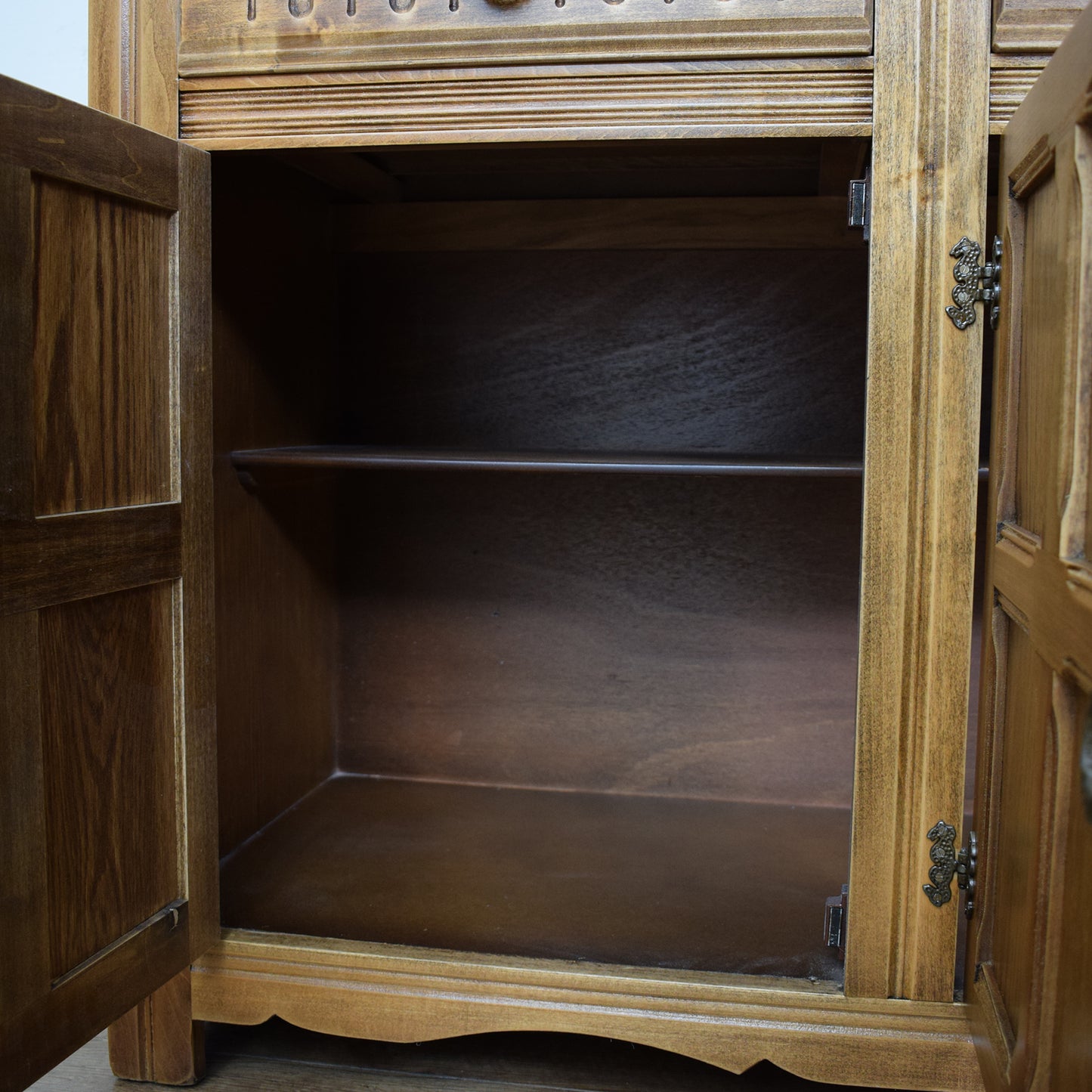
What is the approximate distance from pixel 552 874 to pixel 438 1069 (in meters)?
0.31

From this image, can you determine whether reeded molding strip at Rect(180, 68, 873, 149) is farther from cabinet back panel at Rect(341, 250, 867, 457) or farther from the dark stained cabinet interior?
cabinet back panel at Rect(341, 250, 867, 457)

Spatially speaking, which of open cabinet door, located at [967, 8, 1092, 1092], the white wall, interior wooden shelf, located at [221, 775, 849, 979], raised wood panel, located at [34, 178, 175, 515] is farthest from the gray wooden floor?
the white wall

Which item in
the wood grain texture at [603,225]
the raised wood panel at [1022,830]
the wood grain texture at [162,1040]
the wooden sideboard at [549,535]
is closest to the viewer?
the raised wood panel at [1022,830]

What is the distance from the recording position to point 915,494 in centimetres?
118

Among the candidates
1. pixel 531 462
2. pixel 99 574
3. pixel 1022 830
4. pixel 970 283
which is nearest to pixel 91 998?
pixel 99 574

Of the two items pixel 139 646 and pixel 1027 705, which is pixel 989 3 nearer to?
pixel 1027 705

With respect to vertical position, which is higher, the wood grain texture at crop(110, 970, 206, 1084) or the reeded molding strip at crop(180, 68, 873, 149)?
the reeded molding strip at crop(180, 68, 873, 149)

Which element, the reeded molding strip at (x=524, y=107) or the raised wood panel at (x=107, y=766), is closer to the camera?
the raised wood panel at (x=107, y=766)

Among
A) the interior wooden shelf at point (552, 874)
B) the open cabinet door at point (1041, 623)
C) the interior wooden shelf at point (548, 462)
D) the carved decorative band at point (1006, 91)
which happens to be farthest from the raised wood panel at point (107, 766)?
the carved decorative band at point (1006, 91)

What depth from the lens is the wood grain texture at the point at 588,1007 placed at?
1225 mm

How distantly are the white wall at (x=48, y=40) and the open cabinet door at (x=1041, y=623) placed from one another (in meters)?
1.82

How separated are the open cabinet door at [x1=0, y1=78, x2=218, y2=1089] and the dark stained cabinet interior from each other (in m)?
Answer: 0.38

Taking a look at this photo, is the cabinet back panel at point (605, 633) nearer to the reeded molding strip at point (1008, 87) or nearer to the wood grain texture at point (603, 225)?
the wood grain texture at point (603, 225)

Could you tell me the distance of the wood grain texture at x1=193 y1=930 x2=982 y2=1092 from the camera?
122 cm
